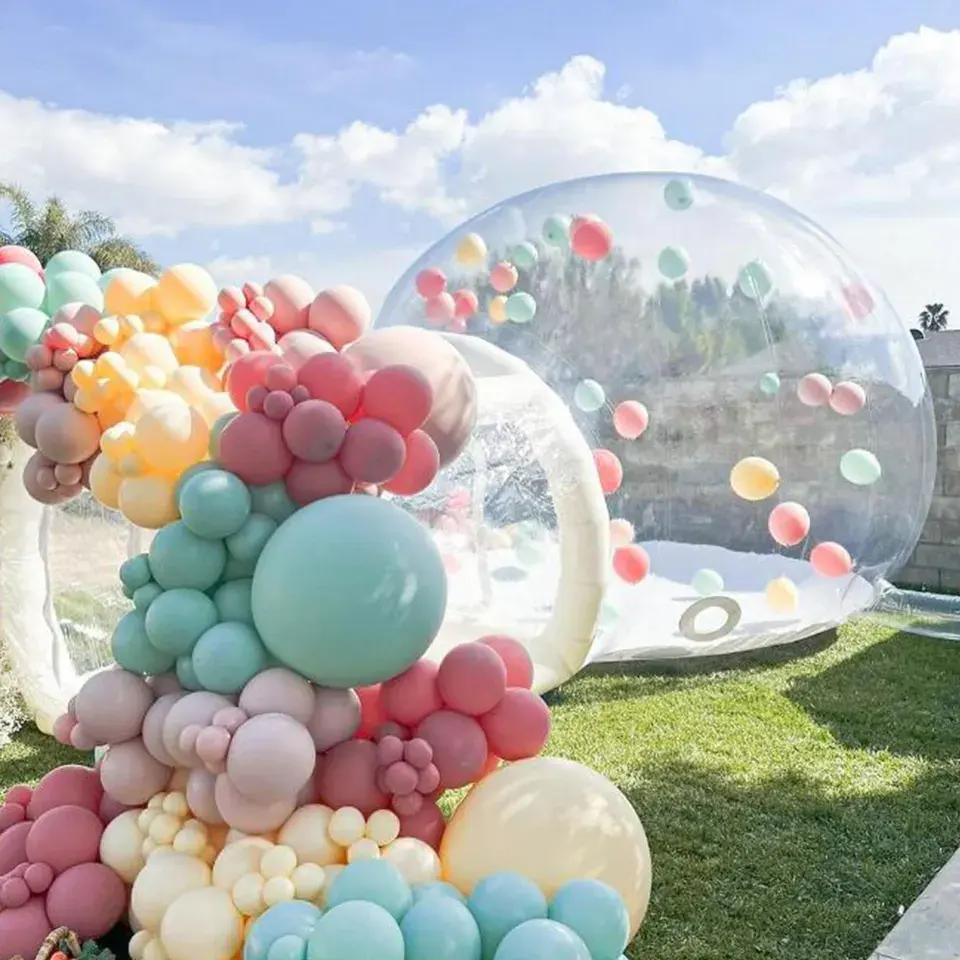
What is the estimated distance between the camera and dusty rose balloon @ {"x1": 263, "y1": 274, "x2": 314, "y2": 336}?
334cm

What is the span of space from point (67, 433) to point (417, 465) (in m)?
1.13

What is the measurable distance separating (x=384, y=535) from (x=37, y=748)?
370cm

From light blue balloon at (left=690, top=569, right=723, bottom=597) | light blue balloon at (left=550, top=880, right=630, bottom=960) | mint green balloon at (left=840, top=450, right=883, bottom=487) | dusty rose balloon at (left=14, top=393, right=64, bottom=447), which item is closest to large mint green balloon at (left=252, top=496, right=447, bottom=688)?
light blue balloon at (left=550, top=880, right=630, bottom=960)

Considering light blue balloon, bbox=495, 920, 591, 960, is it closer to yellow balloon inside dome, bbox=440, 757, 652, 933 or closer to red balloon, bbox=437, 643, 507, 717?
yellow balloon inside dome, bbox=440, 757, 652, 933

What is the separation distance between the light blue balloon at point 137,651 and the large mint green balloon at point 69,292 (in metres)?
1.22

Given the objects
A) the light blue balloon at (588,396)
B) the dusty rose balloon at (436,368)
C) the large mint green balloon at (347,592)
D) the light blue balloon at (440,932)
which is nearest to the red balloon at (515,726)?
the large mint green balloon at (347,592)

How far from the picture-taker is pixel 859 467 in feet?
21.3

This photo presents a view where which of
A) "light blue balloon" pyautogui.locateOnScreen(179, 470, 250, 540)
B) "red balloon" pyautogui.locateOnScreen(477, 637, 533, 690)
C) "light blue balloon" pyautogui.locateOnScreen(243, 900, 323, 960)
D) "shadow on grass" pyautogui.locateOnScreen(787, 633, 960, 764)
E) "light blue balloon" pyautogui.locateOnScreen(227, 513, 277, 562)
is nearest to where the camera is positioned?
"light blue balloon" pyautogui.locateOnScreen(243, 900, 323, 960)

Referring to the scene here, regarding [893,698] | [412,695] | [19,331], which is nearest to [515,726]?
[412,695]

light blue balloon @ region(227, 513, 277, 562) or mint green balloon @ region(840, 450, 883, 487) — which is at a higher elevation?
light blue balloon @ region(227, 513, 277, 562)

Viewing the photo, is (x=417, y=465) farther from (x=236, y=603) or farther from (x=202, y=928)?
(x=202, y=928)

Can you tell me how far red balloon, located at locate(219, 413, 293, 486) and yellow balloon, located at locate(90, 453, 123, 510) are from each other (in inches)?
16.4

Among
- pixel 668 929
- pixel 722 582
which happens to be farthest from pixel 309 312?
pixel 722 582

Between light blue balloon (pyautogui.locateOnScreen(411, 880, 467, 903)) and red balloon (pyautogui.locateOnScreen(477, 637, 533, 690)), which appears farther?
red balloon (pyautogui.locateOnScreen(477, 637, 533, 690))
